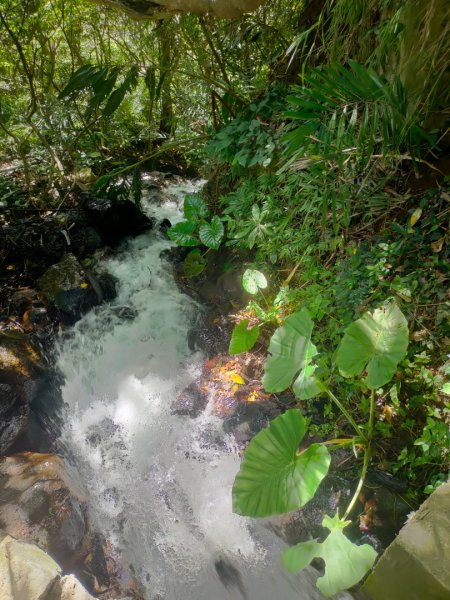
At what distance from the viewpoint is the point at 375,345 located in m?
1.50

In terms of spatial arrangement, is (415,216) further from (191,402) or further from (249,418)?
(191,402)

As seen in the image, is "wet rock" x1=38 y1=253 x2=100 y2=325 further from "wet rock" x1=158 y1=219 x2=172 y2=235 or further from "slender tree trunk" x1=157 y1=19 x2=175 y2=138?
"slender tree trunk" x1=157 y1=19 x2=175 y2=138

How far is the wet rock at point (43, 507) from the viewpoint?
6.95 feet

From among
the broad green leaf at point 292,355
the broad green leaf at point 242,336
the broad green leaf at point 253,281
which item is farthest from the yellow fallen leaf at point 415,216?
the broad green leaf at point 242,336

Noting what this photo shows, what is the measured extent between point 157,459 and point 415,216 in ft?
8.15

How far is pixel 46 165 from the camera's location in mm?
4719

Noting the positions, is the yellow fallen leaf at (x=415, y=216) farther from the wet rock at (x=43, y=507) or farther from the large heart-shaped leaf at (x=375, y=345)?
the wet rock at (x=43, y=507)

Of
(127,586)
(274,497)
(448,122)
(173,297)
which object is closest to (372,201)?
(448,122)

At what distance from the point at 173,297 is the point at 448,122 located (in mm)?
2793

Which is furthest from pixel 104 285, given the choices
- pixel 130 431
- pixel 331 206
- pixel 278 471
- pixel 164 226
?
pixel 278 471

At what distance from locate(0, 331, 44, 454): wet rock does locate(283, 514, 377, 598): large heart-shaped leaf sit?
90.3 inches

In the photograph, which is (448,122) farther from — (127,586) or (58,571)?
(127,586)

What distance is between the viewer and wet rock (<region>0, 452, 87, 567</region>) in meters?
2.12

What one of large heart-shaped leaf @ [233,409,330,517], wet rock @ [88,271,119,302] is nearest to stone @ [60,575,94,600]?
large heart-shaped leaf @ [233,409,330,517]
